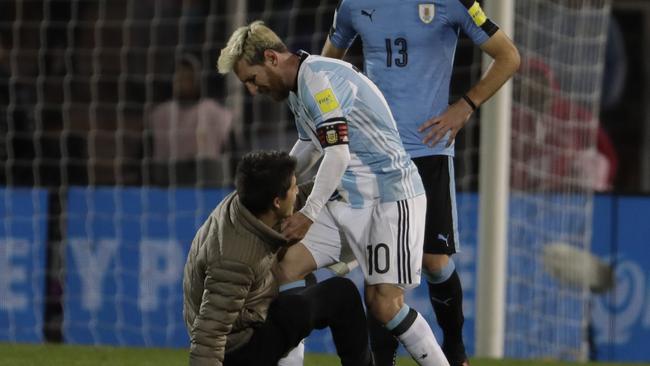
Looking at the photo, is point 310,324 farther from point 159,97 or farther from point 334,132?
point 159,97

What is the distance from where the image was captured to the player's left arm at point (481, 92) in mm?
5930

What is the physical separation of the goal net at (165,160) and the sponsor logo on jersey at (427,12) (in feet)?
9.08

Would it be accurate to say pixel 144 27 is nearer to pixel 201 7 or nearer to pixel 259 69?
pixel 201 7

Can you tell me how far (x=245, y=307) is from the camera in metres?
5.10

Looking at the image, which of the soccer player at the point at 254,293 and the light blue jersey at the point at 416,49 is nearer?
the soccer player at the point at 254,293

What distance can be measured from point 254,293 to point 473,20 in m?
1.57

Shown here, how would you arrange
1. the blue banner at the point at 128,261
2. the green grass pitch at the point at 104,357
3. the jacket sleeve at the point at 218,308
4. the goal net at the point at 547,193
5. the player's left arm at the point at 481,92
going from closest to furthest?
1. the jacket sleeve at the point at 218,308
2. the player's left arm at the point at 481,92
3. the green grass pitch at the point at 104,357
4. the goal net at the point at 547,193
5. the blue banner at the point at 128,261

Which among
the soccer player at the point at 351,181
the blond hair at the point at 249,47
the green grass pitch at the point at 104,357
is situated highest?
the blond hair at the point at 249,47

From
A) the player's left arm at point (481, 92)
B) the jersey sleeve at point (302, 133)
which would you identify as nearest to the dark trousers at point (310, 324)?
the jersey sleeve at point (302, 133)

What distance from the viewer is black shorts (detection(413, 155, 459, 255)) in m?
6.00

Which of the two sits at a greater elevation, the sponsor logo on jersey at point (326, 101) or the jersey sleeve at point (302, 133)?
the sponsor logo on jersey at point (326, 101)

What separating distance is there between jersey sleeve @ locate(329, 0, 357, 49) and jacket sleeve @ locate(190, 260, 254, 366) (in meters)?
1.57

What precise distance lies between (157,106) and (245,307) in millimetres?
5829

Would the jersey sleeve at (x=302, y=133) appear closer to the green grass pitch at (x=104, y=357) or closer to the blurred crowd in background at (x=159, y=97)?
the green grass pitch at (x=104, y=357)
